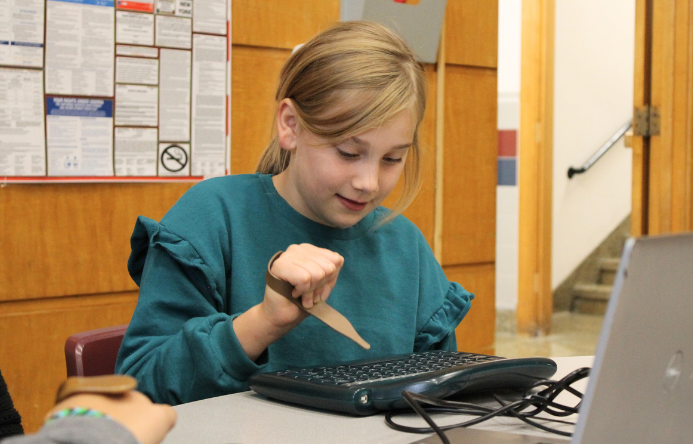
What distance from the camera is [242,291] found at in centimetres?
102

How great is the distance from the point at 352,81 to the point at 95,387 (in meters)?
0.71

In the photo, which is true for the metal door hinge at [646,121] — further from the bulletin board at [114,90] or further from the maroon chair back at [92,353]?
the maroon chair back at [92,353]

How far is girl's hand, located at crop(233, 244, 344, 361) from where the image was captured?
0.75 meters

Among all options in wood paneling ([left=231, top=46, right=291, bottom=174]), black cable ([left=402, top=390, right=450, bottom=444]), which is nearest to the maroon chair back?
black cable ([left=402, top=390, right=450, bottom=444])

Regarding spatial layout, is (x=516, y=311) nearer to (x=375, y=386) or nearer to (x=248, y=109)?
(x=248, y=109)

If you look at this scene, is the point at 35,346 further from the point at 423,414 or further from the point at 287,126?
the point at 423,414

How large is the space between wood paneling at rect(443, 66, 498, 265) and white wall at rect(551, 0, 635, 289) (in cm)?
215

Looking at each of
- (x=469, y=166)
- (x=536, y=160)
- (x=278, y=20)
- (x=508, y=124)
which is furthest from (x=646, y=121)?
(x=508, y=124)

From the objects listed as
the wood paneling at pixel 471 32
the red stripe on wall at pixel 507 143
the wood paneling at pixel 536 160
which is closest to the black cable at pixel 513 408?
the wood paneling at pixel 471 32

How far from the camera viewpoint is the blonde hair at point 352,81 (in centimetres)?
97

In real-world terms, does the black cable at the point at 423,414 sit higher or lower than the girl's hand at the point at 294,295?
lower

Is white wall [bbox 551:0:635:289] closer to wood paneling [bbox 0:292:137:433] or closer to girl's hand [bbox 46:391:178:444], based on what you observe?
wood paneling [bbox 0:292:137:433]

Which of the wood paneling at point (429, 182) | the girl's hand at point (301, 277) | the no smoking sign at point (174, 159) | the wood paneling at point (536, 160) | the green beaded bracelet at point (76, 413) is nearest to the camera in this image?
the green beaded bracelet at point (76, 413)

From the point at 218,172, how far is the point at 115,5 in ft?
1.66
